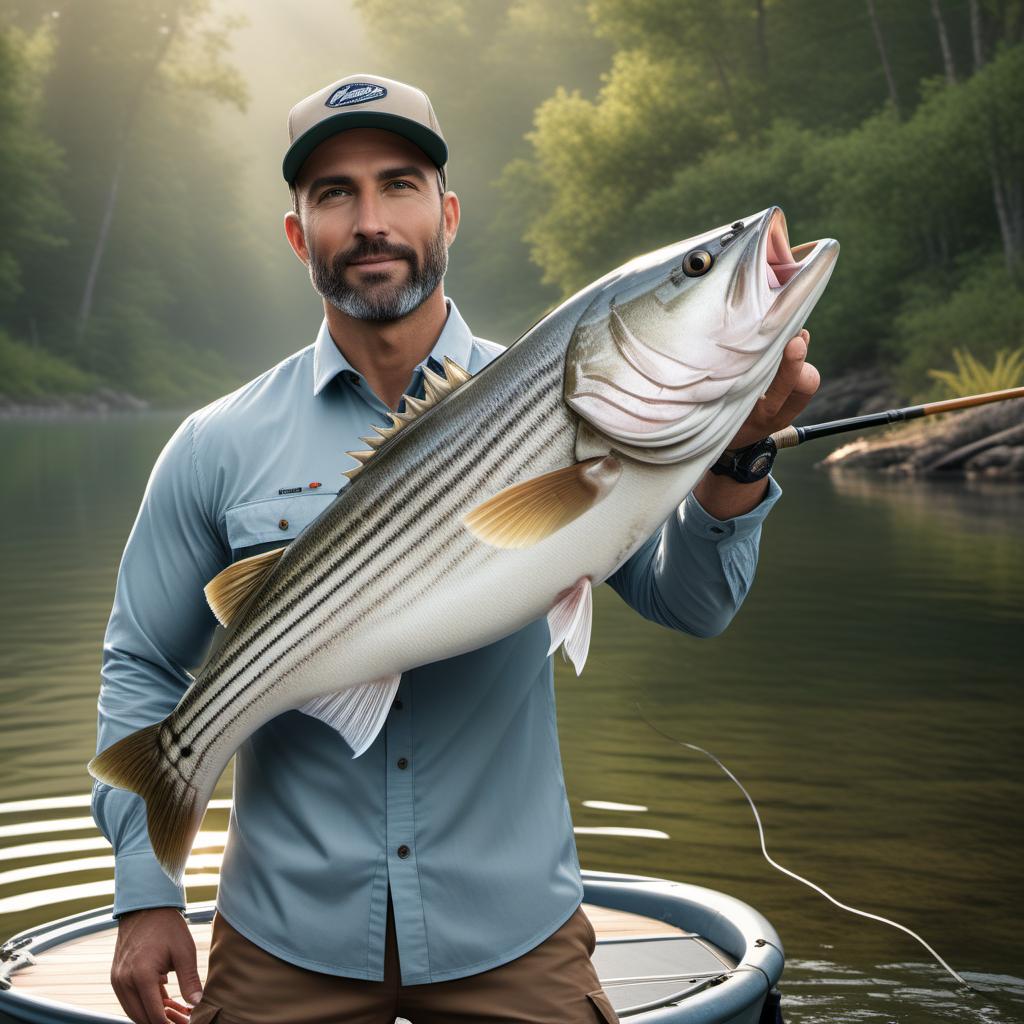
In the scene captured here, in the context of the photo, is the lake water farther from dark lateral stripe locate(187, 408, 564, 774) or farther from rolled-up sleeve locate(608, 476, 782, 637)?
dark lateral stripe locate(187, 408, 564, 774)

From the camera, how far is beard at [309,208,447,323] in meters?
2.86

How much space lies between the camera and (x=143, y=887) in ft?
9.18

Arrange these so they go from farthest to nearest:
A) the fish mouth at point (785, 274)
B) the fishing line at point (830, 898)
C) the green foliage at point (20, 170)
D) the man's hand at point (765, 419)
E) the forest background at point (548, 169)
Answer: the green foliage at point (20, 170)
the forest background at point (548, 169)
the fishing line at point (830, 898)
the man's hand at point (765, 419)
the fish mouth at point (785, 274)

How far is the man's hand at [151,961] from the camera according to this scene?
2.75m

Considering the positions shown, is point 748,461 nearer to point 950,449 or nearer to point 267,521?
point 267,521

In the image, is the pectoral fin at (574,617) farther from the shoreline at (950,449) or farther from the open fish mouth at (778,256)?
the shoreline at (950,449)

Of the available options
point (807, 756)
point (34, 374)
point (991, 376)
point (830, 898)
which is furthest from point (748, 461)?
point (34, 374)

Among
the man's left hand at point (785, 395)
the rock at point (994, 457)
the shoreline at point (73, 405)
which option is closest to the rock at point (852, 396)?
the rock at point (994, 457)

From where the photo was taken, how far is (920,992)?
20.4ft

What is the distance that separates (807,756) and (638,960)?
4913 millimetres

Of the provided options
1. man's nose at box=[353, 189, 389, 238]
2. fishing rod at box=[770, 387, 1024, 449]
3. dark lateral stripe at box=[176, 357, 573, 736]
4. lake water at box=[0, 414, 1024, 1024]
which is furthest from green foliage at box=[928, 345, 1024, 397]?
dark lateral stripe at box=[176, 357, 573, 736]

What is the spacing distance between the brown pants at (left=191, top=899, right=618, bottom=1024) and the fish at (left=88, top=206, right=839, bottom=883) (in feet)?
0.91

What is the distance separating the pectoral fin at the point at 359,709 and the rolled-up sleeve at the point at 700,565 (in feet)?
1.94

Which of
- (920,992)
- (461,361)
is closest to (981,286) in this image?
(920,992)
